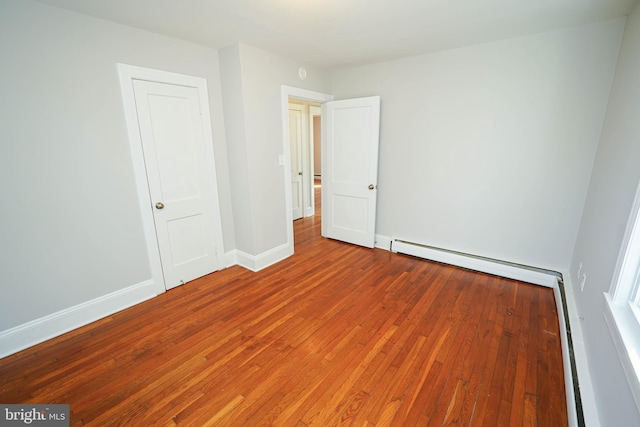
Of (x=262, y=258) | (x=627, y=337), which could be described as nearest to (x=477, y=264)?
(x=627, y=337)

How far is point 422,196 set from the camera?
138 inches

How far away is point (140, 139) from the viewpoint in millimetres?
2488

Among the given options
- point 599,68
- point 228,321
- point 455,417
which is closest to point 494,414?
point 455,417

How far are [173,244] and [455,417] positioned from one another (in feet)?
9.26

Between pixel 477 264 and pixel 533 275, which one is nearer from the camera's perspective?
pixel 533 275

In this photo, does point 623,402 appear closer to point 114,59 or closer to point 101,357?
point 101,357

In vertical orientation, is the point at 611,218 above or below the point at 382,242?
above

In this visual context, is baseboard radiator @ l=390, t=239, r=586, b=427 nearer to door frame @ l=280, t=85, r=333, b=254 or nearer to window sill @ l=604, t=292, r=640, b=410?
window sill @ l=604, t=292, r=640, b=410

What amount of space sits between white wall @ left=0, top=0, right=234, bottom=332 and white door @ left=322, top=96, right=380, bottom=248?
7.01 feet

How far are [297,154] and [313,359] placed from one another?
13.5 ft

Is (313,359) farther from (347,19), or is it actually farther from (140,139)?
(347,19)

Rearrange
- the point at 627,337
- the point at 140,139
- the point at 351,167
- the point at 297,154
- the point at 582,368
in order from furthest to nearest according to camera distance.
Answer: the point at 297,154, the point at 351,167, the point at 140,139, the point at 582,368, the point at 627,337

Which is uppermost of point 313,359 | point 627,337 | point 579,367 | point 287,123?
point 287,123

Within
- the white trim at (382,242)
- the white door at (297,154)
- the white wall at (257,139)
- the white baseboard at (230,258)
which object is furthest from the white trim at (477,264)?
the white door at (297,154)
